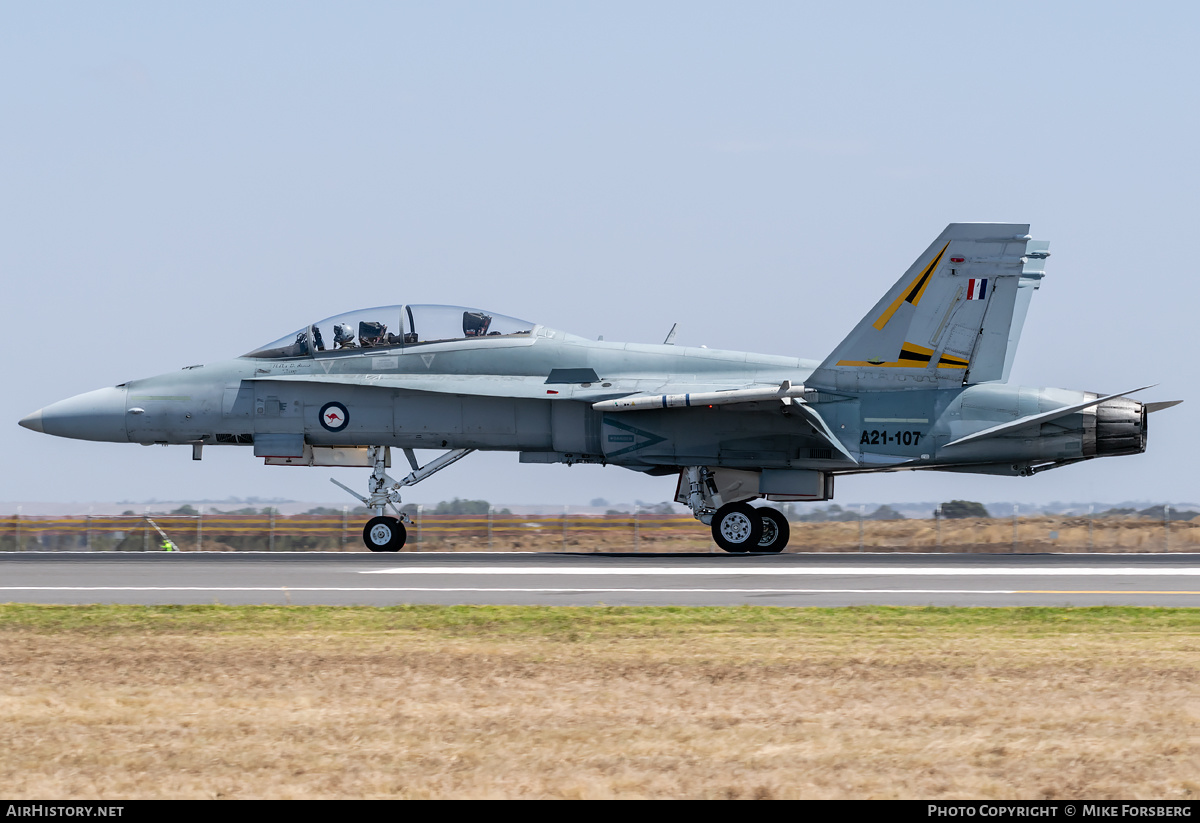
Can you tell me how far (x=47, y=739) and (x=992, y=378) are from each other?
744 inches

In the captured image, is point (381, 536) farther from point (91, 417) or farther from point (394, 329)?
point (91, 417)

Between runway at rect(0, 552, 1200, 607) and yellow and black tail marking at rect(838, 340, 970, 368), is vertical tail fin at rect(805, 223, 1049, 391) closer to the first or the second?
yellow and black tail marking at rect(838, 340, 970, 368)

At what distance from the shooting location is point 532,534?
116 feet

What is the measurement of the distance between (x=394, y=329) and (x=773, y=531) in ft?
25.0

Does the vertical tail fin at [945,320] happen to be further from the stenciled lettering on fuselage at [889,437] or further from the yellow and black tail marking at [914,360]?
the stenciled lettering on fuselage at [889,437]

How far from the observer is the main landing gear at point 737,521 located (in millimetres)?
23562

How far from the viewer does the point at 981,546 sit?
32375 millimetres

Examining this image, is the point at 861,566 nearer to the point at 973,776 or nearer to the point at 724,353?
the point at 724,353

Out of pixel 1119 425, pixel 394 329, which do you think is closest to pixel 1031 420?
pixel 1119 425

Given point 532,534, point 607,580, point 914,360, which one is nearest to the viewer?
point 607,580

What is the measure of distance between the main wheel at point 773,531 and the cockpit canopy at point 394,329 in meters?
5.33

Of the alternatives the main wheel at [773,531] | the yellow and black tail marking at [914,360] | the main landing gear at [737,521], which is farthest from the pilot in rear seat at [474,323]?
the yellow and black tail marking at [914,360]
